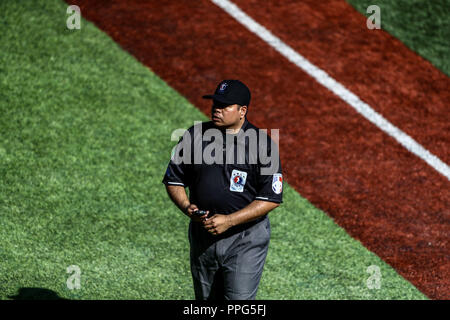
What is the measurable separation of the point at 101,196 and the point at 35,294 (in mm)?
1399

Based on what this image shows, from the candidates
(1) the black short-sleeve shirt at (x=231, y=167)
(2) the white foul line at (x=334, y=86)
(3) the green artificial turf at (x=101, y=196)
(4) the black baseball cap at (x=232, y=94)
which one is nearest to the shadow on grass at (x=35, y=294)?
(3) the green artificial turf at (x=101, y=196)

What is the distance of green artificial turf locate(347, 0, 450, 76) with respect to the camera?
8945 millimetres

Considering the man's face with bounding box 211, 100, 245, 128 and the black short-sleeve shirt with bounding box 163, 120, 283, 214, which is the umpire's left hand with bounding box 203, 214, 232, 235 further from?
the man's face with bounding box 211, 100, 245, 128

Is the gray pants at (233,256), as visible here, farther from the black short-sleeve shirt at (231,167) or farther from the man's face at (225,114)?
the man's face at (225,114)

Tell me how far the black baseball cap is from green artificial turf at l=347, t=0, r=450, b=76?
550 cm

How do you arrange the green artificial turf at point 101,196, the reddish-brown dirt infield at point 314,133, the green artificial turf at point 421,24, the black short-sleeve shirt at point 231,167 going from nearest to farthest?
the black short-sleeve shirt at point 231,167 < the green artificial turf at point 101,196 < the reddish-brown dirt infield at point 314,133 < the green artificial turf at point 421,24

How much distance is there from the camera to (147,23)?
8.76 m

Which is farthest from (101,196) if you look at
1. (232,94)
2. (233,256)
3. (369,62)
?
(369,62)

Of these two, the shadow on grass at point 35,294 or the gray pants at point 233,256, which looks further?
the shadow on grass at point 35,294

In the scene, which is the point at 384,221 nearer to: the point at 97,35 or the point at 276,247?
the point at 276,247

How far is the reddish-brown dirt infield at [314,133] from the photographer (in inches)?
250

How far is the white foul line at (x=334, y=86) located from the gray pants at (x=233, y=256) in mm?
3770
